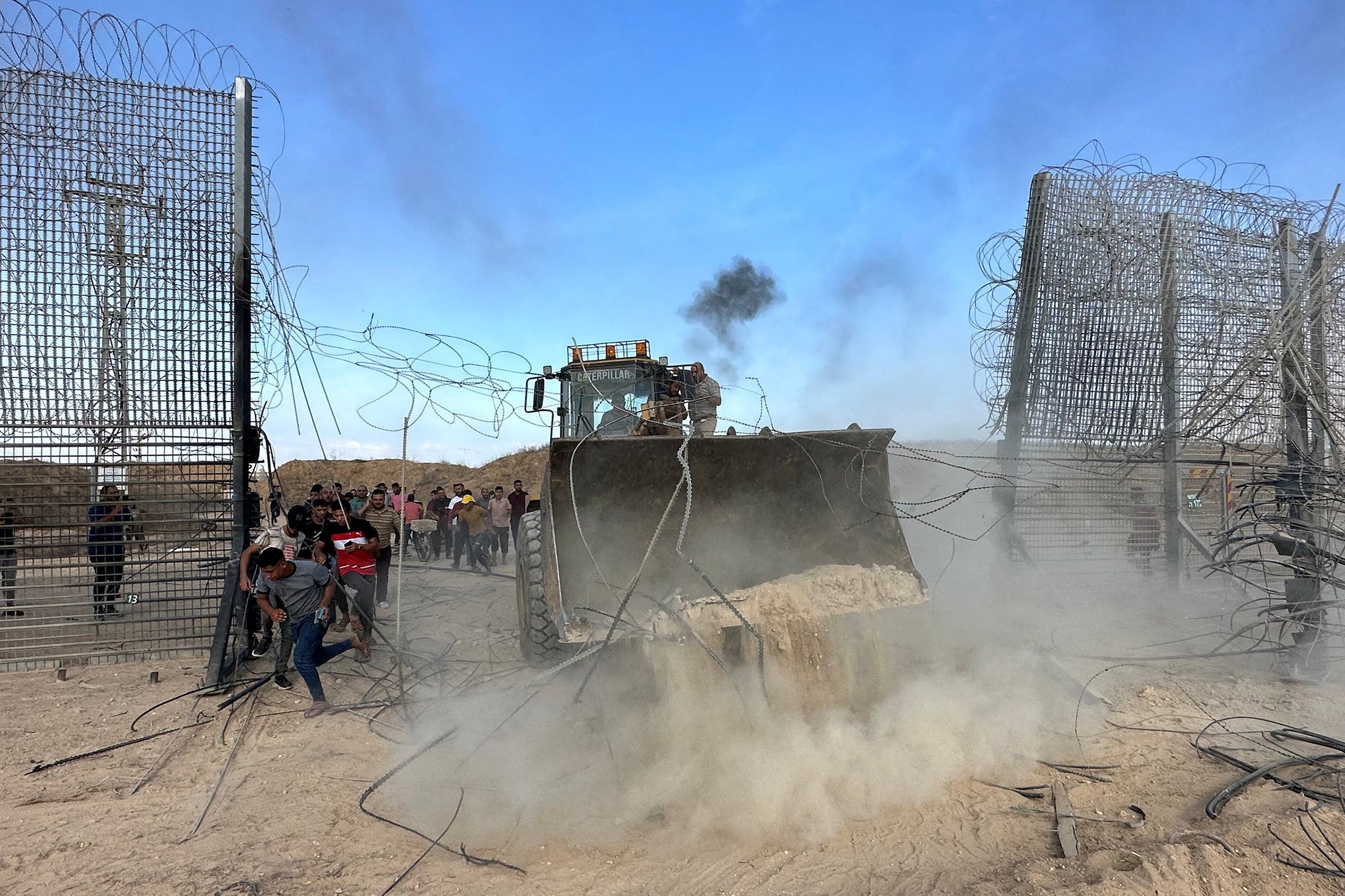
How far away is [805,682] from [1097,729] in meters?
2.01

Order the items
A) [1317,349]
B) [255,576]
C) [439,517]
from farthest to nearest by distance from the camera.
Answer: [439,517]
[1317,349]
[255,576]

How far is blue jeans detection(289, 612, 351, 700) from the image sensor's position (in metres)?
5.68

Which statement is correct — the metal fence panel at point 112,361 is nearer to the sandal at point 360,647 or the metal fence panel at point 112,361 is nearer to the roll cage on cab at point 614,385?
the sandal at point 360,647

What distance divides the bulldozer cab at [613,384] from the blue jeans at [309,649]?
4.11 meters

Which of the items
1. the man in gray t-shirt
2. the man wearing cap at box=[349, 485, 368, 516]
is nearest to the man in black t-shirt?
the man wearing cap at box=[349, 485, 368, 516]

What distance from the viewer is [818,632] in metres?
5.07

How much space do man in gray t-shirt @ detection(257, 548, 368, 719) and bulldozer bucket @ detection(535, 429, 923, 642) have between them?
180 cm

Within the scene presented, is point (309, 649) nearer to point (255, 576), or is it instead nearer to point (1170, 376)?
point (255, 576)

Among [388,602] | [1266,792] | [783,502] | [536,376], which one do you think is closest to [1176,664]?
[1266,792]

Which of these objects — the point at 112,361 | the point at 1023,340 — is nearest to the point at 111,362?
the point at 112,361

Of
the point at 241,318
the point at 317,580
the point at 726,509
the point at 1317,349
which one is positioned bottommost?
the point at 317,580

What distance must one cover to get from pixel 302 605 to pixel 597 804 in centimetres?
290

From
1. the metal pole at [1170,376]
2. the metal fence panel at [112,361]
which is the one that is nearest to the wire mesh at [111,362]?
the metal fence panel at [112,361]

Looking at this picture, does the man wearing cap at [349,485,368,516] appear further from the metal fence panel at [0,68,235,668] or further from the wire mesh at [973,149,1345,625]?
the wire mesh at [973,149,1345,625]
